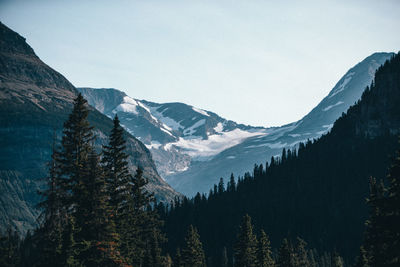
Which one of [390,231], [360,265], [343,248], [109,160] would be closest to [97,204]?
[109,160]

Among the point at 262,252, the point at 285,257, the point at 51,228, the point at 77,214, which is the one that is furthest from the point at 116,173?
the point at 262,252

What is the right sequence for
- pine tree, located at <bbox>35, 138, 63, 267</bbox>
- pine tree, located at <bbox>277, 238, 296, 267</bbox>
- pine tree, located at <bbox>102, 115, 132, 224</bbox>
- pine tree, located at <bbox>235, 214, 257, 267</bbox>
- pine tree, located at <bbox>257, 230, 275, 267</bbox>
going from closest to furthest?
1. pine tree, located at <bbox>35, 138, 63, 267</bbox>
2. pine tree, located at <bbox>102, 115, 132, 224</bbox>
3. pine tree, located at <bbox>277, 238, 296, 267</bbox>
4. pine tree, located at <bbox>235, 214, 257, 267</bbox>
5. pine tree, located at <bbox>257, 230, 275, 267</bbox>

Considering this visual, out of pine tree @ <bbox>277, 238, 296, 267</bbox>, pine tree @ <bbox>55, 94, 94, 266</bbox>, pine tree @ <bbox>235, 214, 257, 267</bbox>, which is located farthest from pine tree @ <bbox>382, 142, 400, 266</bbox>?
pine tree @ <bbox>235, 214, 257, 267</bbox>

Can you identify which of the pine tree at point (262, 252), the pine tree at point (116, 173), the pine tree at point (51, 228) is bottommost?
the pine tree at point (262, 252)

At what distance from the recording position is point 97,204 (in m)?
36.0

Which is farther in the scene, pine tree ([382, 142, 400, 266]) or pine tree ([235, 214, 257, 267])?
pine tree ([235, 214, 257, 267])

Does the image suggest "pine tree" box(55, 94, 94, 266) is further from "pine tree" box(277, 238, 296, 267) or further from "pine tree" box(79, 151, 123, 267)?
"pine tree" box(277, 238, 296, 267)

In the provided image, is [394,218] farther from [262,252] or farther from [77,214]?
[262,252]

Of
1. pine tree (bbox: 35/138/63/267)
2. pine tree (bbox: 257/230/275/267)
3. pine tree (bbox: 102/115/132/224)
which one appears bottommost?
pine tree (bbox: 257/230/275/267)

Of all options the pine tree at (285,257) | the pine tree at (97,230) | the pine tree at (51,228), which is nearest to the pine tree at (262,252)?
the pine tree at (285,257)

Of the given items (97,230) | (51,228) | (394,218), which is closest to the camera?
(394,218)

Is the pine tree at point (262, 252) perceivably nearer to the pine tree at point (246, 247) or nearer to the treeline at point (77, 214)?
the pine tree at point (246, 247)

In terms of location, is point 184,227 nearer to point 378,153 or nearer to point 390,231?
point 378,153

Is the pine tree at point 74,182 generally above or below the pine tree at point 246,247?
above
